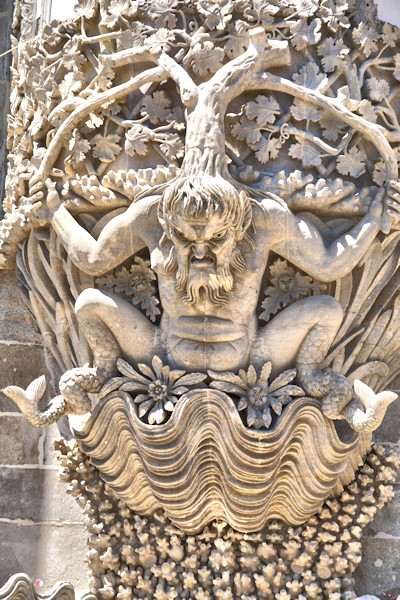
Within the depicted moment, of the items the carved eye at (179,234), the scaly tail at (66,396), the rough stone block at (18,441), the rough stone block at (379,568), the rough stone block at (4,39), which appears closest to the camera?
the carved eye at (179,234)

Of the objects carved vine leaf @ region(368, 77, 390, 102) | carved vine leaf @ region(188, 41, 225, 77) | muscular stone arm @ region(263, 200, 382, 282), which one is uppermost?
carved vine leaf @ region(188, 41, 225, 77)

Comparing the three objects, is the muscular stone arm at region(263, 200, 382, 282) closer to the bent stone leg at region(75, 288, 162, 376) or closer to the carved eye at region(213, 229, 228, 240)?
the carved eye at region(213, 229, 228, 240)

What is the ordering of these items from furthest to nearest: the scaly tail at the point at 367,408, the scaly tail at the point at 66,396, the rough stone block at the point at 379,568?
the rough stone block at the point at 379,568
the scaly tail at the point at 66,396
the scaly tail at the point at 367,408

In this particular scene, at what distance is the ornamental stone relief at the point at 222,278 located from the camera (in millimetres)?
4590

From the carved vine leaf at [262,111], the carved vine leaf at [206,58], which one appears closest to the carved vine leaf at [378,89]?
the carved vine leaf at [262,111]

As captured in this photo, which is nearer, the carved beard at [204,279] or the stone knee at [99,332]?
the carved beard at [204,279]

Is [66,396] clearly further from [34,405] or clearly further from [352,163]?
[352,163]

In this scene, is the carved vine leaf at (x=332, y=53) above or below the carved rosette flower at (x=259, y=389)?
above

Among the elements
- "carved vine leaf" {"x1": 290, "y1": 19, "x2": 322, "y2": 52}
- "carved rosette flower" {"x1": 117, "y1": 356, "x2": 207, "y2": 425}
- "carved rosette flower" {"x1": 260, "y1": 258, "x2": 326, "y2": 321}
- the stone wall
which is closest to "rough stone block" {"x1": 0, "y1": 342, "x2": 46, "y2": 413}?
the stone wall

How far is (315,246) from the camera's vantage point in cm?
466

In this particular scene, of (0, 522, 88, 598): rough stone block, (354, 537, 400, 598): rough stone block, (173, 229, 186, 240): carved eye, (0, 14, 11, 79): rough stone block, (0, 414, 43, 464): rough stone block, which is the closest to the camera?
(173, 229, 186, 240): carved eye

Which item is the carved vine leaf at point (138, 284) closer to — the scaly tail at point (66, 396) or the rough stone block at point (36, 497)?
the scaly tail at point (66, 396)

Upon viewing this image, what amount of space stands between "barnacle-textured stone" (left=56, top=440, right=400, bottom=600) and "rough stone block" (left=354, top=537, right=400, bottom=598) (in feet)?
0.58

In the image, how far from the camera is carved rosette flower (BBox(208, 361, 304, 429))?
4.59 metres
